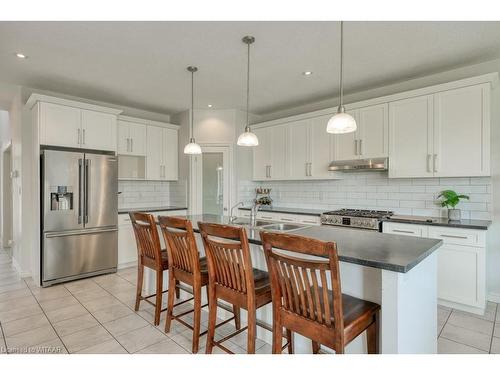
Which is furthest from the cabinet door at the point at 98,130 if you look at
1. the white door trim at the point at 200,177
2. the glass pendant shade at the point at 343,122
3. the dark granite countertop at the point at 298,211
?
the glass pendant shade at the point at 343,122

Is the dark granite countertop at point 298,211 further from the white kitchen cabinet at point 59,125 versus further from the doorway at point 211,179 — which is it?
the white kitchen cabinet at point 59,125

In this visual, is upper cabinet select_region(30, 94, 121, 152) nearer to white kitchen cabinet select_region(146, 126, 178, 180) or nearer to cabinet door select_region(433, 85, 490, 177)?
white kitchen cabinet select_region(146, 126, 178, 180)

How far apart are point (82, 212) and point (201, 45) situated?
8.93 ft

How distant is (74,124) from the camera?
13.0 feet

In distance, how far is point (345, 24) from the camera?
8.29ft

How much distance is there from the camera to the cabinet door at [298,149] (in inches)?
182

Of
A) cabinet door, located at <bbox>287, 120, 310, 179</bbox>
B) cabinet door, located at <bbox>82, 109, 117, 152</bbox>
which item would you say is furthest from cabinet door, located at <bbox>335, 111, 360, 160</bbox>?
cabinet door, located at <bbox>82, 109, 117, 152</bbox>

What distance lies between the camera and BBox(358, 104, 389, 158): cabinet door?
3.74 m

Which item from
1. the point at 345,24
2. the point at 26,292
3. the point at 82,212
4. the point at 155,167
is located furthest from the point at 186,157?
the point at 345,24

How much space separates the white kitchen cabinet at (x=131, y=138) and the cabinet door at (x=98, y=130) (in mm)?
371

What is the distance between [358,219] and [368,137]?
1.14 meters

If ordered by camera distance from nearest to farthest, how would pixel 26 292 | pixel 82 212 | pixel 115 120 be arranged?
pixel 26 292, pixel 82 212, pixel 115 120

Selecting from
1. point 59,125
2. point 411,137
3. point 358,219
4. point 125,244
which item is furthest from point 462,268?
A: point 59,125
